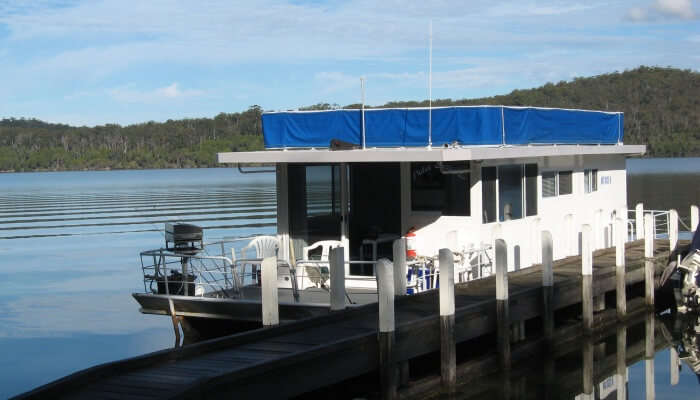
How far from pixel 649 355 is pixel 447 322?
607 cm

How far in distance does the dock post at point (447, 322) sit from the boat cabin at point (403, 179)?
2576 millimetres

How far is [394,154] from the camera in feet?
43.0

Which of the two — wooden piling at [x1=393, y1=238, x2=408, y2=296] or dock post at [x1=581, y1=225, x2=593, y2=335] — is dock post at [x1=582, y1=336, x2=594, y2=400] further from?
wooden piling at [x1=393, y1=238, x2=408, y2=296]

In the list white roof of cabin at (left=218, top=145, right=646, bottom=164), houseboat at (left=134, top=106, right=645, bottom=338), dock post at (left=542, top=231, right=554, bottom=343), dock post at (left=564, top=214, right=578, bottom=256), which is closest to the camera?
white roof of cabin at (left=218, top=145, right=646, bottom=164)

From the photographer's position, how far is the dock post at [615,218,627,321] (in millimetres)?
15328

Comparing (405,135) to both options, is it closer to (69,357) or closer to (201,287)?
(201,287)

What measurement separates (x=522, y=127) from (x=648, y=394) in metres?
4.94

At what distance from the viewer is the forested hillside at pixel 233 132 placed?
4237 inches

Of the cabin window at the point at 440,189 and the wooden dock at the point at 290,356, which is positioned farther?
the cabin window at the point at 440,189

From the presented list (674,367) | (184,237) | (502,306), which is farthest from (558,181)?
(184,237)

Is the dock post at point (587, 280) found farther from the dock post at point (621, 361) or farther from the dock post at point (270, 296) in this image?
the dock post at point (270, 296)

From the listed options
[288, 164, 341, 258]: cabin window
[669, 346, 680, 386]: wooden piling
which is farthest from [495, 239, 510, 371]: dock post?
[288, 164, 341, 258]: cabin window

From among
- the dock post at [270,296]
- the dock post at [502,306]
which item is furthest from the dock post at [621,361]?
the dock post at [270,296]

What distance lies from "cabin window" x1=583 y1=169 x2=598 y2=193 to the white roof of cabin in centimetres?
232
